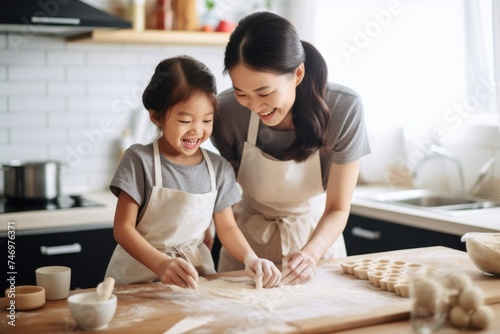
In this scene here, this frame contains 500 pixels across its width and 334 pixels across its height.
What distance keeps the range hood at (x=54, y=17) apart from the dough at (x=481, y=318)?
89.6 inches

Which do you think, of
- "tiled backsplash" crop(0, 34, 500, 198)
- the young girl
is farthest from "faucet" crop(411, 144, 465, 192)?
the young girl

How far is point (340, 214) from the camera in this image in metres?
2.20

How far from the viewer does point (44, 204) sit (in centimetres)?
320

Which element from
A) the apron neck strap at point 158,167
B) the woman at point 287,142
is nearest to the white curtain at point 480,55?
the woman at point 287,142

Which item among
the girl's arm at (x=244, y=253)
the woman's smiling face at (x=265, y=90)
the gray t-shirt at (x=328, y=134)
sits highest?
the woman's smiling face at (x=265, y=90)

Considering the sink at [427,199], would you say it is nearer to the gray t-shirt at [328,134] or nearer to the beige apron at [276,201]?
the beige apron at [276,201]

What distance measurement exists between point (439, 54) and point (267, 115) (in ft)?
6.34

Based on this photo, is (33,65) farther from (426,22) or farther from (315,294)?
(315,294)

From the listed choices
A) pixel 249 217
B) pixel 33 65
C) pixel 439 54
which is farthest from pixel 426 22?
pixel 33 65

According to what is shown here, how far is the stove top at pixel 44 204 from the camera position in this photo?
10.1 ft

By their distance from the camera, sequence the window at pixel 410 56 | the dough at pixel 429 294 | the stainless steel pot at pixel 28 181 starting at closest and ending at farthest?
1. the dough at pixel 429 294
2. the stainless steel pot at pixel 28 181
3. the window at pixel 410 56

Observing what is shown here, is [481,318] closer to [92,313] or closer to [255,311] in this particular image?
[255,311]

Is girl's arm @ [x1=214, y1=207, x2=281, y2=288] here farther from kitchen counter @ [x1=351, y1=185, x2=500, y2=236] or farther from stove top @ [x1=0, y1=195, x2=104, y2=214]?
stove top @ [x1=0, y1=195, x2=104, y2=214]

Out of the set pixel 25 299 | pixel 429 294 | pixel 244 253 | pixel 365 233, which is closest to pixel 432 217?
pixel 365 233
